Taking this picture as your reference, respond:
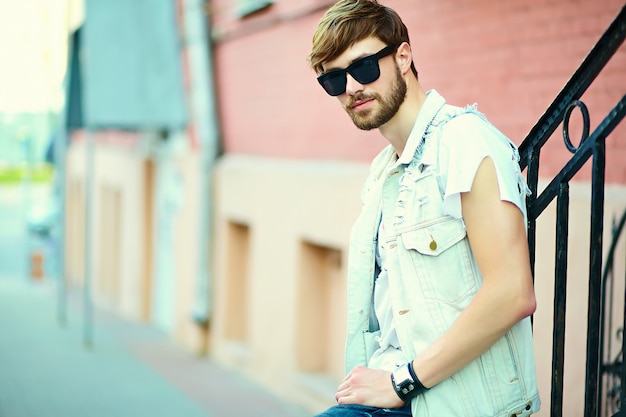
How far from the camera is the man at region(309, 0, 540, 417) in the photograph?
7.34 feet

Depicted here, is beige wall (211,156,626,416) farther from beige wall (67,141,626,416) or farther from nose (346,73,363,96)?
nose (346,73,363,96)

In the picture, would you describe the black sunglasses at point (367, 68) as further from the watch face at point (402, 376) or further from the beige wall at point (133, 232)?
the beige wall at point (133, 232)

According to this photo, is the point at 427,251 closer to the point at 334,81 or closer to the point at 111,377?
the point at 334,81

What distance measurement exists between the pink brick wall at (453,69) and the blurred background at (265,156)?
0.5 inches

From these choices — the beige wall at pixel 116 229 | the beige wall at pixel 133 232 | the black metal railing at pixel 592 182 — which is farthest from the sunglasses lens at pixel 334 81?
the beige wall at pixel 116 229

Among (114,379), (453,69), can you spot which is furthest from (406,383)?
(114,379)

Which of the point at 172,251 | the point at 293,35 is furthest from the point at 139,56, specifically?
the point at 293,35

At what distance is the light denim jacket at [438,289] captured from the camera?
2316 millimetres

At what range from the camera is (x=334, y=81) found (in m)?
2.53

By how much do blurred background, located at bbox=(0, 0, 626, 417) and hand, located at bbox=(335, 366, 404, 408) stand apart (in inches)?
86.1

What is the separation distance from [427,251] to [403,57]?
51 cm

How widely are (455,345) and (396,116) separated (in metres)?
0.59

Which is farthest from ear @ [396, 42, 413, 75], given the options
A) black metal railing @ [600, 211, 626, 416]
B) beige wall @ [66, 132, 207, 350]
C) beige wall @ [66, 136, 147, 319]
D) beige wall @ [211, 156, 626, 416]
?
beige wall @ [66, 136, 147, 319]

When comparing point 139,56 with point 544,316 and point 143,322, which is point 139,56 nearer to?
point 143,322
